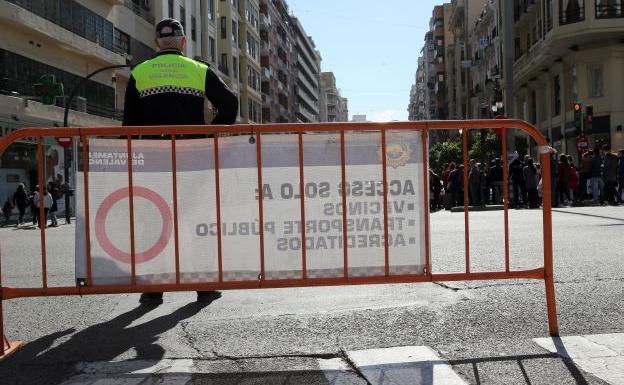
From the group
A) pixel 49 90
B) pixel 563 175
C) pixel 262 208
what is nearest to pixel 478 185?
pixel 563 175

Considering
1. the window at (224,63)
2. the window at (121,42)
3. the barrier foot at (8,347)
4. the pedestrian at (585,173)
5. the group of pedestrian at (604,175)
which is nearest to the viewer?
the barrier foot at (8,347)

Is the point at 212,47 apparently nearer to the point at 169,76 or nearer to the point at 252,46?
the point at 252,46

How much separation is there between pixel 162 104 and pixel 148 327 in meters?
1.65

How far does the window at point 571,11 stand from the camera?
106 ft

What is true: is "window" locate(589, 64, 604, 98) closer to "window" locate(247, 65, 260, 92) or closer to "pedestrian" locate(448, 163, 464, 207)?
"pedestrian" locate(448, 163, 464, 207)

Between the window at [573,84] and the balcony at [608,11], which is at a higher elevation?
the balcony at [608,11]

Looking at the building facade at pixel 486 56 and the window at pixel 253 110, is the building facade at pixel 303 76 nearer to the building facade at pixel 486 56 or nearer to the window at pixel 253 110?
the window at pixel 253 110

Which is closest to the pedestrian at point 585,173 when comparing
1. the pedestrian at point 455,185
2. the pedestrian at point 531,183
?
the pedestrian at point 531,183

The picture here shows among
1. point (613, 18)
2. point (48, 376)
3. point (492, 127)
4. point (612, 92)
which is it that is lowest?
point (48, 376)

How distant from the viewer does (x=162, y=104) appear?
5129 mm

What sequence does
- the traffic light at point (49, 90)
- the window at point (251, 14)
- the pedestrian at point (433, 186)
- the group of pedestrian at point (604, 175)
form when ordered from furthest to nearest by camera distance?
the window at point (251, 14) → the traffic light at point (49, 90) → the group of pedestrian at point (604, 175) → the pedestrian at point (433, 186)

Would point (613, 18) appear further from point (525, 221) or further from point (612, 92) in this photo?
point (525, 221)

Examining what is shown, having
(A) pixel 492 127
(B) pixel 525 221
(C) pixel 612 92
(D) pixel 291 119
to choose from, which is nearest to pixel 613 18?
(C) pixel 612 92

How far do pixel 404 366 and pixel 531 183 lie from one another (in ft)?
60.1
